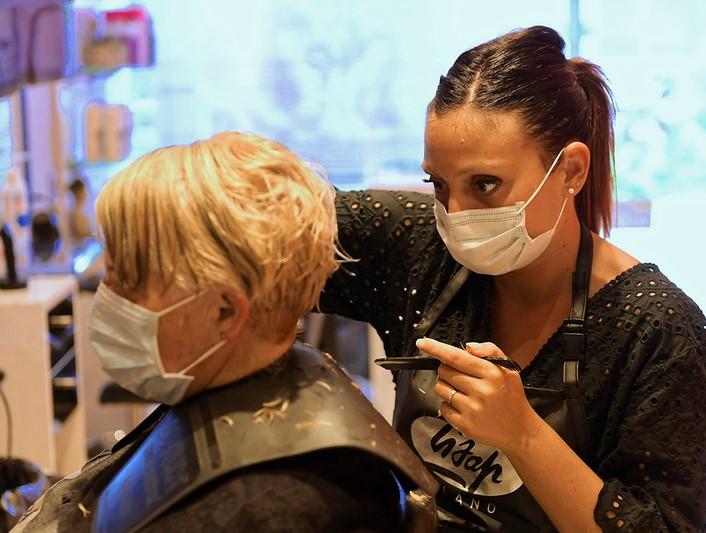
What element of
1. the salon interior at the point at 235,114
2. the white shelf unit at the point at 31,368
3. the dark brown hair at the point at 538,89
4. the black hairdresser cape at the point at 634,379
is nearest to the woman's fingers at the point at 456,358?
the black hairdresser cape at the point at 634,379

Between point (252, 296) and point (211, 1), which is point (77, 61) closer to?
point (211, 1)

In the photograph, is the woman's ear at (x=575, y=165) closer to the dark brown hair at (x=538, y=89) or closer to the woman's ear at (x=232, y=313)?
the dark brown hair at (x=538, y=89)

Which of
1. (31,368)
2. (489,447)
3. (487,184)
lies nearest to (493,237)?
(487,184)

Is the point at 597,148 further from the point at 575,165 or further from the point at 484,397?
the point at 484,397

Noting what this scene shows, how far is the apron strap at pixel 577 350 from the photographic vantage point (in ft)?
4.33

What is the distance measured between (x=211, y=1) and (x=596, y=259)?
3394 mm

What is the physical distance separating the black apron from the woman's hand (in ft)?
0.43

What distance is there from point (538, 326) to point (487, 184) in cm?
26

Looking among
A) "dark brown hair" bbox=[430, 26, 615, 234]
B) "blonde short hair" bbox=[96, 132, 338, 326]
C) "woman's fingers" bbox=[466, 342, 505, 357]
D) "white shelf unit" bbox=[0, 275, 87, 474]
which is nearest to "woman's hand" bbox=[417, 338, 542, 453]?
"woman's fingers" bbox=[466, 342, 505, 357]

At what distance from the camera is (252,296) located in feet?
3.45

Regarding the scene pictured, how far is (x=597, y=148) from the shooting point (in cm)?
148

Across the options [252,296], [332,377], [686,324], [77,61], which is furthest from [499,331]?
[77,61]

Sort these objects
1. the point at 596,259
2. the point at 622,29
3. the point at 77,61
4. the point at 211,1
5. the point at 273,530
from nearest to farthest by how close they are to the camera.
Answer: the point at 273,530, the point at 596,259, the point at 77,61, the point at 622,29, the point at 211,1

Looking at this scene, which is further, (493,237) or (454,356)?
(493,237)
